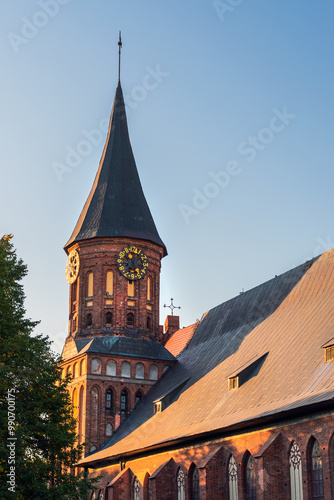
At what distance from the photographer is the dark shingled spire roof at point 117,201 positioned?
50.2 metres

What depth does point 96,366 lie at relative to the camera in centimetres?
4675

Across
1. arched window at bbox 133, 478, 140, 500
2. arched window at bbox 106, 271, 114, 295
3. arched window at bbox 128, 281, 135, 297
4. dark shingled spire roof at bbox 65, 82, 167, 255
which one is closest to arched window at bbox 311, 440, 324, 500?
arched window at bbox 133, 478, 140, 500

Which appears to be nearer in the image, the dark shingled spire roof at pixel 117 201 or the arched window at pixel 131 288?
the arched window at pixel 131 288

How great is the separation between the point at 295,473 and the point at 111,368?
20.5 metres

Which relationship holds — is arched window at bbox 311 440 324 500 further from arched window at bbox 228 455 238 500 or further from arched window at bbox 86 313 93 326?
arched window at bbox 86 313 93 326

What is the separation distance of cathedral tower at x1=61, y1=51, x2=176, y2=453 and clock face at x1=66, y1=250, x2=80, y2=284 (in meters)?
0.06

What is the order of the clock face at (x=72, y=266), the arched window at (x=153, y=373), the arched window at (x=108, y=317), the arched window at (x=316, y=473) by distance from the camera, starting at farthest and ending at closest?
1. the clock face at (x=72, y=266)
2. the arched window at (x=108, y=317)
3. the arched window at (x=153, y=373)
4. the arched window at (x=316, y=473)

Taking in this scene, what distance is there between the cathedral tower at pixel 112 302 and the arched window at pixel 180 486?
10.5 meters

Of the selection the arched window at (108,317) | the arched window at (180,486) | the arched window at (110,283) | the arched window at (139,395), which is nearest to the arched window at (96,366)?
the arched window at (139,395)

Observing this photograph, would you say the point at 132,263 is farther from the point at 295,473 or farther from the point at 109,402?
the point at 295,473

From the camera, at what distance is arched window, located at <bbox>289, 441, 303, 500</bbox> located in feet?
91.2

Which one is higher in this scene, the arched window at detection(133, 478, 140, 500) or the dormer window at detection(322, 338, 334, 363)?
the dormer window at detection(322, 338, 334, 363)

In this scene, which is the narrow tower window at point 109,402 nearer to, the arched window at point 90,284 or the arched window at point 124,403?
the arched window at point 124,403

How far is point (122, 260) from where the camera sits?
49.5 m
